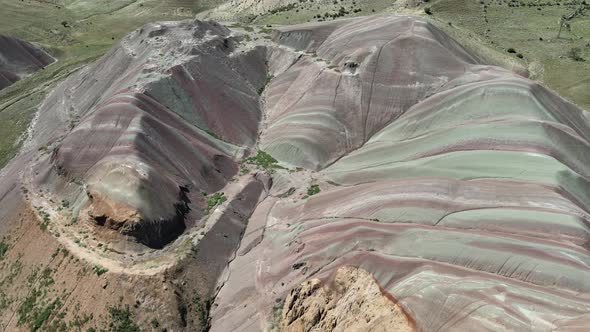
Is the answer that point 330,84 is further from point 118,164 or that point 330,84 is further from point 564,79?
point 564,79

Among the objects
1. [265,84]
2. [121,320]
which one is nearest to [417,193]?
[121,320]

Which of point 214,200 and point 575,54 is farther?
point 575,54

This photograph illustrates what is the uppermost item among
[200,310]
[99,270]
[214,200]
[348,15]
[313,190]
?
[348,15]

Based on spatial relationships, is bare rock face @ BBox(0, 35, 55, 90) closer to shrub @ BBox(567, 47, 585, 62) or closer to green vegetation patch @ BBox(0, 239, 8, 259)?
green vegetation patch @ BBox(0, 239, 8, 259)

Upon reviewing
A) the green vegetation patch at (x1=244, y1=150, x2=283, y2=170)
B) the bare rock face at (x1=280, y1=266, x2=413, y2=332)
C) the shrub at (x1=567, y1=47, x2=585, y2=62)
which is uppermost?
the shrub at (x1=567, y1=47, x2=585, y2=62)

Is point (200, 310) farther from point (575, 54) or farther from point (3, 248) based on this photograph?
point (575, 54)

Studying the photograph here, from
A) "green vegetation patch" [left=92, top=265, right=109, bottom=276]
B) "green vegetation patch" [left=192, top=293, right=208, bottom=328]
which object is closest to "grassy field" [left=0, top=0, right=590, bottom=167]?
"green vegetation patch" [left=92, top=265, right=109, bottom=276]
